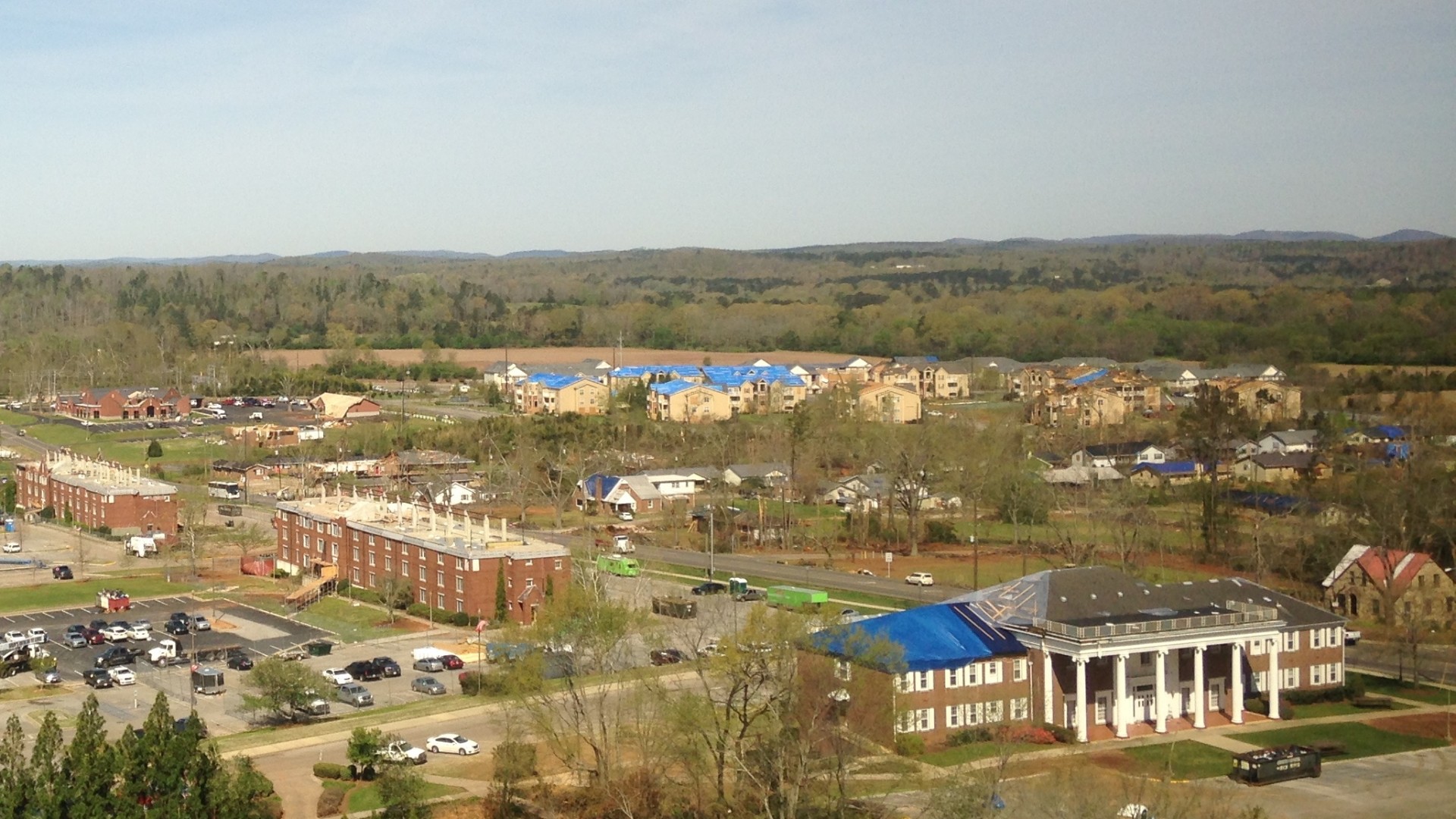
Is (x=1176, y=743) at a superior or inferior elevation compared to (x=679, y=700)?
inferior

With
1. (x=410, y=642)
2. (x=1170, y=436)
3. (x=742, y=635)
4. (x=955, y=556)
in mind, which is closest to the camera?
(x=742, y=635)

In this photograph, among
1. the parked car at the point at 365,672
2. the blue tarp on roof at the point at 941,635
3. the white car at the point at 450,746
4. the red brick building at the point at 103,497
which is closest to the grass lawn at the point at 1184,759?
the blue tarp on roof at the point at 941,635

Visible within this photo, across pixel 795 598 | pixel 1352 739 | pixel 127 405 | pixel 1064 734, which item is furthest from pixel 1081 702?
pixel 127 405

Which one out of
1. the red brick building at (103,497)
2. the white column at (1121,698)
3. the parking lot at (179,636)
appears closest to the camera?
the white column at (1121,698)

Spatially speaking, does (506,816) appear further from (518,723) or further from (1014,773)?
(1014,773)

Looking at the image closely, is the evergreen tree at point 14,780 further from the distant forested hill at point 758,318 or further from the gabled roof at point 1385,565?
the distant forested hill at point 758,318

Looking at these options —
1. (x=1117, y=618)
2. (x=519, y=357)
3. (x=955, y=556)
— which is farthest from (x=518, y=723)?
(x=519, y=357)

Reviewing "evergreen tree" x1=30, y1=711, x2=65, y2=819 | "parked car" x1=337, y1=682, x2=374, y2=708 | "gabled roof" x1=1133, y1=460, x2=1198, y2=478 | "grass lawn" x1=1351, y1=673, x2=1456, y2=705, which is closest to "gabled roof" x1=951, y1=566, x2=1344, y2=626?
"grass lawn" x1=1351, y1=673, x2=1456, y2=705
